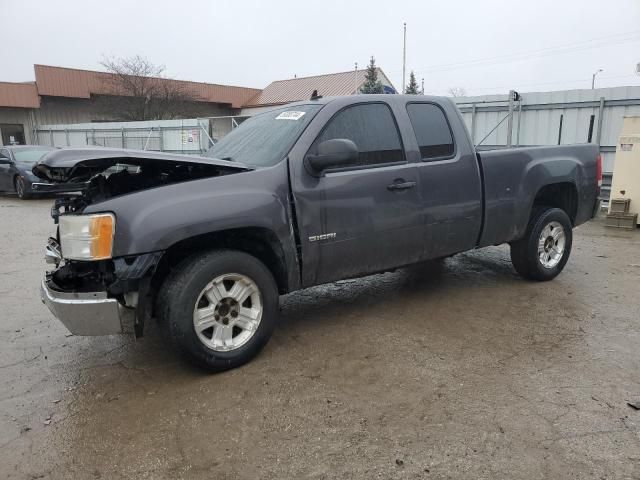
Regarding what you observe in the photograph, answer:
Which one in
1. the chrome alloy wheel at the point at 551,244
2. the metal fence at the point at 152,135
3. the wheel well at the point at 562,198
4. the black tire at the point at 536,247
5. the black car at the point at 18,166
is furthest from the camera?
the metal fence at the point at 152,135

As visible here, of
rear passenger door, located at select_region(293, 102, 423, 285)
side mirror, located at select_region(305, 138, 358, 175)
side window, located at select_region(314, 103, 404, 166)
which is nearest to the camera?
side mirror, located at select_region(305, 138, 358, 175)

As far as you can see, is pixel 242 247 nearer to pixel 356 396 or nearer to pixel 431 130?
pixel 356 396

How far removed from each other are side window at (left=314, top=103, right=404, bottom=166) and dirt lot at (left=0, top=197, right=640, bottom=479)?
4.81ft

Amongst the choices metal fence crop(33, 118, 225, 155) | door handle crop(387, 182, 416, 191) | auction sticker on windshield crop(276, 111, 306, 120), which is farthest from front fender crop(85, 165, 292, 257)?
metal fence crop(33, 118, 225, 155)

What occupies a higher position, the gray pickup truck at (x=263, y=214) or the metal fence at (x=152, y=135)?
the metal fence at (x=152, y=135)

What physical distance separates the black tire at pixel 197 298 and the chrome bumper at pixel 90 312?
283mm

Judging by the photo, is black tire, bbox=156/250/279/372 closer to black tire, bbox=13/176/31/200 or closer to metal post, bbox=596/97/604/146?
metal post, bbox=596/97/604/146

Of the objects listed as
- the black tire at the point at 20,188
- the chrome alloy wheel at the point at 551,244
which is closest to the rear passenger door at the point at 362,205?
the chrome alloy wheel at the point at 551,244

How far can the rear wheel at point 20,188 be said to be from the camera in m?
14.3

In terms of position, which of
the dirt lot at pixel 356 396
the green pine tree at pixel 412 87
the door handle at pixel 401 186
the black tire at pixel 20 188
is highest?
the green pine tree at pixel 412 87

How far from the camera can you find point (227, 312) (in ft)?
11.5

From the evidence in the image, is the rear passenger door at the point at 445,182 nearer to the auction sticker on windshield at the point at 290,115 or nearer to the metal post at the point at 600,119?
the auction sticker on windshield at the point at 290,115

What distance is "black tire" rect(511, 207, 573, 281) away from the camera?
5.35 meters

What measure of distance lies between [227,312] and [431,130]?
2.50 m
